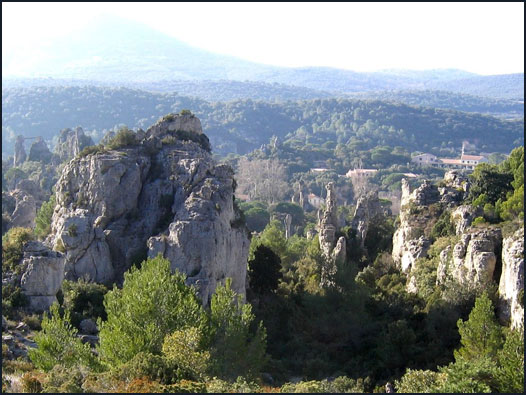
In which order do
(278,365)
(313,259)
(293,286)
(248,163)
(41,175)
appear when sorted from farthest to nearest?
(248,163) < (41,175) < (313,259) < (293,286) < (278,365)

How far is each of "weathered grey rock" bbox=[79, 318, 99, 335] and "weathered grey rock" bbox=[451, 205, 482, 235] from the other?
1593cm

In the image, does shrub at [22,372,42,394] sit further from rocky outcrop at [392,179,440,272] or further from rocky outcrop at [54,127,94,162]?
rocky outcrop at [54,127,94,162]

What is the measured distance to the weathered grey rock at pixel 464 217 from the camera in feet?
108

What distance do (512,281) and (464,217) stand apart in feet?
22.6

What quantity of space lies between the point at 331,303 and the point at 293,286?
125 inches

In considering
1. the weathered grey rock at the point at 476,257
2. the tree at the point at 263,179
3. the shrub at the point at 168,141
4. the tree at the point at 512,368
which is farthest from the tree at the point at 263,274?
the tree at the point at 263,179

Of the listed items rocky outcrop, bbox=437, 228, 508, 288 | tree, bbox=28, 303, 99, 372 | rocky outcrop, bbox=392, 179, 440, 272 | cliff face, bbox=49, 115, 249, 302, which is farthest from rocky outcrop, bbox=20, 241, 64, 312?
rocky outcrop, bbox=392, 179, 440, 272

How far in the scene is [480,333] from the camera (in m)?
24.3

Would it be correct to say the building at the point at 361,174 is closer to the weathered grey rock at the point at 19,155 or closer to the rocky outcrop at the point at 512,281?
the weathered grey rock at the point at 19,155

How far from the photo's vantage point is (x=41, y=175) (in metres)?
74.2

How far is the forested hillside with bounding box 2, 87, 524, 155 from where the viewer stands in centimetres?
14012

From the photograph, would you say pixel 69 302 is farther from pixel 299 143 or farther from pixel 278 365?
pixel 299 143

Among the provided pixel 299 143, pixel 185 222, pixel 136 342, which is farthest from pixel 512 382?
pixel 299 143

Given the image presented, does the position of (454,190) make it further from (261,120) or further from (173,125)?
(261,120)
